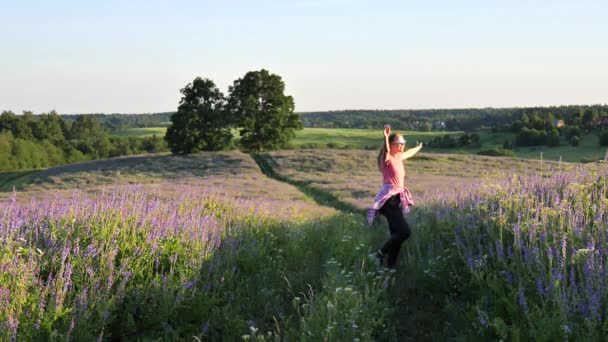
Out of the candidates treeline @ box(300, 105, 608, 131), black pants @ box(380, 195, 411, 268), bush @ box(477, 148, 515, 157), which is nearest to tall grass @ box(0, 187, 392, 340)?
black pants @ box(380, 195, 411, 268)

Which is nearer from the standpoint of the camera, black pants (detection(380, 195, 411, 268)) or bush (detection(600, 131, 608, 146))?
black pants (detection(380, 195, 411, 268))

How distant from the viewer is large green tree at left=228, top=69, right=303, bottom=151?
59.8 m

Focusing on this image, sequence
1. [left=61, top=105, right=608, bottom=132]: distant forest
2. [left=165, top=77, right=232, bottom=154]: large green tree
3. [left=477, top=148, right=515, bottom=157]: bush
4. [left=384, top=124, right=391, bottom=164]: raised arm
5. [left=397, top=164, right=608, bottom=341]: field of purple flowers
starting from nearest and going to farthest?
[left=397, top=164, right=608, bottom=341]: field of purple flowers → [left=384, top=124, right=391, bottom=164]: raised arm → [left=165, top=77, right=232, bottom=154]: large green tree → [left=477, top=148, right=515, bottom=157]: bush → [left=61, top=105, right=608, bottom=132]: distant forest

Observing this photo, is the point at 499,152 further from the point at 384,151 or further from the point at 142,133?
the point at 142,133

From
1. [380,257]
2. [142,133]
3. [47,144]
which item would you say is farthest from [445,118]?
[380,257]

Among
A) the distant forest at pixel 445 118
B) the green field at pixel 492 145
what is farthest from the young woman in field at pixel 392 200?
the distant forest at pixel 445 118

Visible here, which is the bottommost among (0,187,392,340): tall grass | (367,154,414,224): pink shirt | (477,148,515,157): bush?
(477,148,515,157): bush

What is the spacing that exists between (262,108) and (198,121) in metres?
7.69

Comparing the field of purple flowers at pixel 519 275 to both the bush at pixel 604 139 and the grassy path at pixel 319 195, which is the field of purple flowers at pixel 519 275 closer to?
the grassy path at pixel 319 195

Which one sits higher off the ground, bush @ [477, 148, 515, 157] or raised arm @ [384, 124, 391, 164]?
raised arm @ [384, 124, 391, 164]

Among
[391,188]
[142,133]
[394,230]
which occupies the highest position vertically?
[391,188]

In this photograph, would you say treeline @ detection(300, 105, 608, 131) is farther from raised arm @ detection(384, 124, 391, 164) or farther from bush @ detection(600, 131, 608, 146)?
raised arm @ detection(384, 124, 391, 164)

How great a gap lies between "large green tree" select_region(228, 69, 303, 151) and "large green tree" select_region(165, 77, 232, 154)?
1.90m

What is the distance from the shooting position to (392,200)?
28.6 feet
